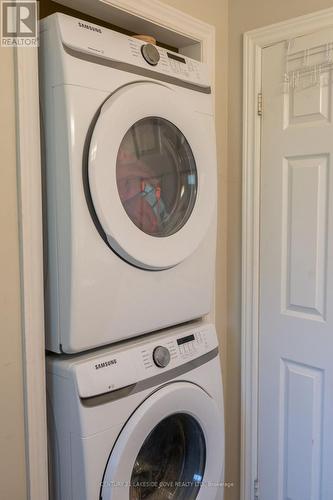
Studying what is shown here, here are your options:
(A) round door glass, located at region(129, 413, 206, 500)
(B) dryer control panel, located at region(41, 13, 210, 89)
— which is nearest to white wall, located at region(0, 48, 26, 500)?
(B) dryer control panel, located at region(41, 13, 210, 89)

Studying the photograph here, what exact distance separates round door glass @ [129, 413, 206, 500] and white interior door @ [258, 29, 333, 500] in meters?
0.44

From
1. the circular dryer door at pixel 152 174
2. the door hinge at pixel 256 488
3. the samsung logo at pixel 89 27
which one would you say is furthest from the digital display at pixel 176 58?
the door hinge at pixel 256 488

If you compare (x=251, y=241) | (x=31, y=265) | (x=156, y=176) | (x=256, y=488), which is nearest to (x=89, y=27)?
(x=156, y=176)

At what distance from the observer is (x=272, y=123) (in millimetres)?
1764

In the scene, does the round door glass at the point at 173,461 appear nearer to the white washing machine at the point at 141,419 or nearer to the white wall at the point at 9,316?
the white washing machine at the point at 141,419

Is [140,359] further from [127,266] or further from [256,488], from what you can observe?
[256,488]

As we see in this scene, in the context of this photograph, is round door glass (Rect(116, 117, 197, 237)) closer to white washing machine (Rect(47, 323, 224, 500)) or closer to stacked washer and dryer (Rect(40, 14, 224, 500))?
stacked washer and dryer (Rect(40, 14, 224, 500))

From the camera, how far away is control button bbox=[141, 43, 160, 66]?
53.1 inches

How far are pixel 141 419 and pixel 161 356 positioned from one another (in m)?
0.19

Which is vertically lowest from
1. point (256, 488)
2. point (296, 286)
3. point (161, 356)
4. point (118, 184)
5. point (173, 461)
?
point (256, 488)

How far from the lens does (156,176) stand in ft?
4.68

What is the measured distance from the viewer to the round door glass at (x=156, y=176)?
1320 mm

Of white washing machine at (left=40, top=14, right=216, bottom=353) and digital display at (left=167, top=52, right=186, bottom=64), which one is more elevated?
digital display at (left=167, top=52, right=186, bottom=64)

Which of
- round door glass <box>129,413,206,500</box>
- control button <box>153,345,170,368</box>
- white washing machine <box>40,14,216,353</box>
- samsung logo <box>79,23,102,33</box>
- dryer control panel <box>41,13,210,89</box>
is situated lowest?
round door glass <box>129,413,206,500</box>
